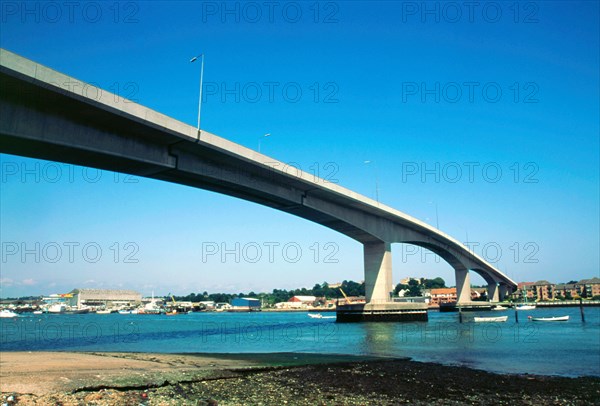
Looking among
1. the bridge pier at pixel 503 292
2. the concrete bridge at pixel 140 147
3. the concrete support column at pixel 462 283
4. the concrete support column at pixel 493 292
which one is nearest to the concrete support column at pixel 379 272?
the concrete bridge at pixel 140 147

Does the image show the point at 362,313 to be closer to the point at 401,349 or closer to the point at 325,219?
the point at 325,219

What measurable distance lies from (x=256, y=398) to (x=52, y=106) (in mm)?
19801

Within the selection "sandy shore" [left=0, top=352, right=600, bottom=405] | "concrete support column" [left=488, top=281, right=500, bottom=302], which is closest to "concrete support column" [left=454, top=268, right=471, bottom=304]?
"concrete support column" [left=488, top=281, right=500, bottom=302]

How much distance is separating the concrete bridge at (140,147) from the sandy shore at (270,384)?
39.9 ft

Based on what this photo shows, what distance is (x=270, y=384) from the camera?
17.8 meters

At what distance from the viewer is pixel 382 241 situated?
69.1 m

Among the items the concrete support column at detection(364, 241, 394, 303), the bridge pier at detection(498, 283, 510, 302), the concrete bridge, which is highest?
the concrete bridge

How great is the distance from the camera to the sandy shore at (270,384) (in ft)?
48.5

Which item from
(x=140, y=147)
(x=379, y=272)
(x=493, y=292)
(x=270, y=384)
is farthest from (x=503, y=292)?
(x=270, y=384)

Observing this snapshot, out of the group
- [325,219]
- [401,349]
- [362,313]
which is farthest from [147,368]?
[362,313]

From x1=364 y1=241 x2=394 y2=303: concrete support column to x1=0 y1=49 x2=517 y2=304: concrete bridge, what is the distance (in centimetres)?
479

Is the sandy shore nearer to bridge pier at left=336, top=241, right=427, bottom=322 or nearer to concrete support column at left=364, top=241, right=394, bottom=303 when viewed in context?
bridge pier at left=336, top=241, right=427, bottom=322

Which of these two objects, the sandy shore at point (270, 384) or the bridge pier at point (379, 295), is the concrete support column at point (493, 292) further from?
the sandy shore at point (270, 384)

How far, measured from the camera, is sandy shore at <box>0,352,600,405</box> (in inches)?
582
